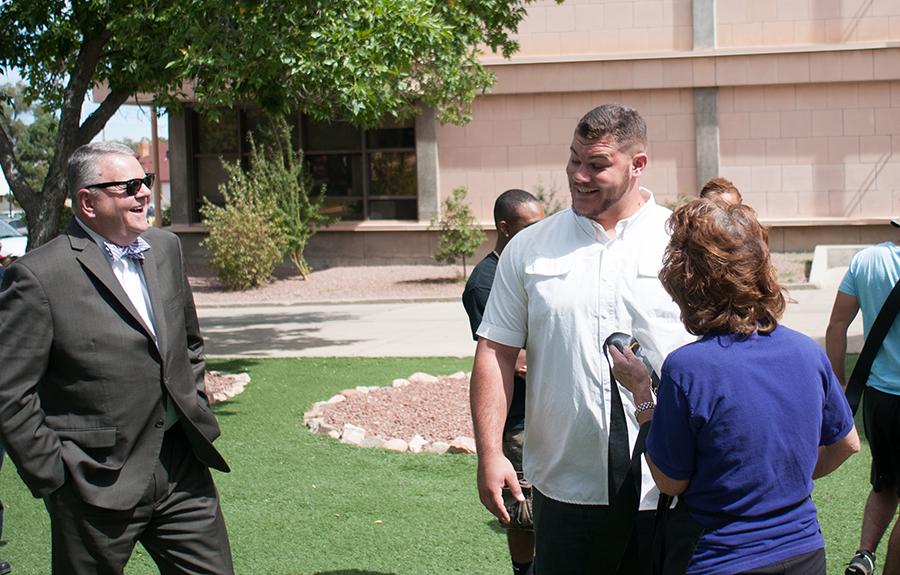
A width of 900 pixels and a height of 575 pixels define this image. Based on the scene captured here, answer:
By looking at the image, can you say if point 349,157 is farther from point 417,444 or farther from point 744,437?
point 744,437

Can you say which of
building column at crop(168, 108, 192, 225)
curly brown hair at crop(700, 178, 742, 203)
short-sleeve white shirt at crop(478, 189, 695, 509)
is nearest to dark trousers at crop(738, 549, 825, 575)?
short-sleeve white shirt at crop(478, 189, 695, 509)

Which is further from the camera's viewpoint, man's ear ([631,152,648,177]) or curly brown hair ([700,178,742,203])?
curly brown hair ([700,178,742,203])

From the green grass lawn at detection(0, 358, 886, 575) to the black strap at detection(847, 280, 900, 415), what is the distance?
3.18ft

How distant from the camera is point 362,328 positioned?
1301 cm

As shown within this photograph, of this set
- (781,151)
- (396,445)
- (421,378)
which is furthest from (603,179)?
(781,151)

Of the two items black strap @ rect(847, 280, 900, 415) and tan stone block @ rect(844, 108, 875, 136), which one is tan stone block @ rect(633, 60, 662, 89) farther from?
black strap @ rect(847, 280, 900, 415)

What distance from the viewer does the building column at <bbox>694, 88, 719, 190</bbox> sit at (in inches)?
786

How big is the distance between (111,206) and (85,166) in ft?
0.60

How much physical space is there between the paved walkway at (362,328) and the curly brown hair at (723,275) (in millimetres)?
8021

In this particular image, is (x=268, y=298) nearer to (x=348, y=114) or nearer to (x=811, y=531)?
(x=348, y=114)

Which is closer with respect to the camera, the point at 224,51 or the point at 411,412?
the point at 411,412

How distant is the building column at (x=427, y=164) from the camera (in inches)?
819

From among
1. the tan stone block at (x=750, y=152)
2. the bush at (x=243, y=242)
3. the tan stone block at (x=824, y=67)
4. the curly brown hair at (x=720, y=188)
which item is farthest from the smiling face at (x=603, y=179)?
the tan stone block at (x=824, y=67)

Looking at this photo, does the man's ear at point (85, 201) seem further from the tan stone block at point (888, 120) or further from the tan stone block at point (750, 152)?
the tan stone block at point (888, 120)
